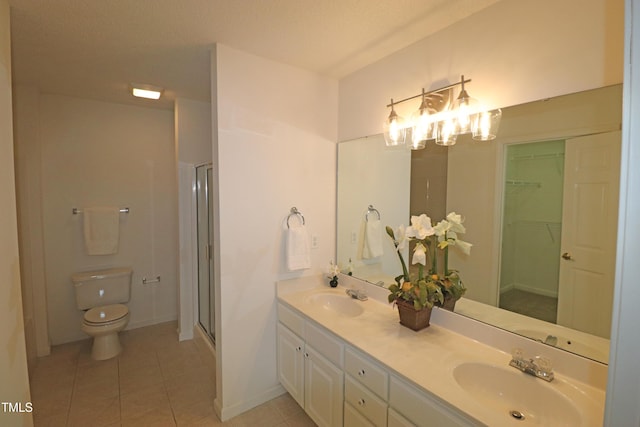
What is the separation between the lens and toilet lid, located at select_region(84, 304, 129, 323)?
2.76 meters

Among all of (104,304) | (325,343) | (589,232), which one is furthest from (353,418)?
(104,304)

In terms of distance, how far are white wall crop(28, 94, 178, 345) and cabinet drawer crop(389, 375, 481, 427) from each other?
10.1ft

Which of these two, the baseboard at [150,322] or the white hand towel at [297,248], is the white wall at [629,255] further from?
the baseboard at [150,322]

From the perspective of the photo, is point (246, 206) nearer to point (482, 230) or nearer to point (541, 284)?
point (482, 230)

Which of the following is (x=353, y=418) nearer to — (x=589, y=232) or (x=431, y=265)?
(x=431, y=265)

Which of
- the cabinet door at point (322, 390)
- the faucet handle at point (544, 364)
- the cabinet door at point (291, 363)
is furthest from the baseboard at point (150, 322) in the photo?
the faucet handle at point (544, 364)

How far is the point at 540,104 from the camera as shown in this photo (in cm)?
139

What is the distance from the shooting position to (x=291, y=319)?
6.88ft

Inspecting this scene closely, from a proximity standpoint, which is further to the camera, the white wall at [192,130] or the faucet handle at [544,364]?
the white wall at [192,130]

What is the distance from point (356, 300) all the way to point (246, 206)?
1.04 metres

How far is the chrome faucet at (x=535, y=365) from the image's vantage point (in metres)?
1.26

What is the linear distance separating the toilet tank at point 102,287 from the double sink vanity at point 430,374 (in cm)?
209

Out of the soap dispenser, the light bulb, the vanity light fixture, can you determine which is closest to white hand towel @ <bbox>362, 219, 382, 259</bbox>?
the soap dispenser

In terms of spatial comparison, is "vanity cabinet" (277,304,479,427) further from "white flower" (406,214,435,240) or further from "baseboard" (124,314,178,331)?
"baseboard" (124,314,178,331)
